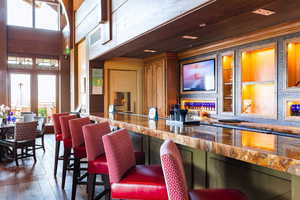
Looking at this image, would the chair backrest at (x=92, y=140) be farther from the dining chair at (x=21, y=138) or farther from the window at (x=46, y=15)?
the window at (x=46, y=15)

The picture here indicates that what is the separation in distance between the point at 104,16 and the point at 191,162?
12.6 feet

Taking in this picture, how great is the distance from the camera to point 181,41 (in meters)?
5.11

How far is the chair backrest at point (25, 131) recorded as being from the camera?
4828 millimetres

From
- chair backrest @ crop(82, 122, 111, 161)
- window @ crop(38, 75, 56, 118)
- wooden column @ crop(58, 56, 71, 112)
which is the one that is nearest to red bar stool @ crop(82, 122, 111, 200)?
chair backrest @ crop(82, 122, 111, 161)

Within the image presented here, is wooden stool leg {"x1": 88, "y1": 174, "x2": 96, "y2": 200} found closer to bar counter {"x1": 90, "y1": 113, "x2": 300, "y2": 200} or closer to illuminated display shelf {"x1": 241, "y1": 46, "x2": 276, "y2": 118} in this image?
bar counter {"x1": 90, "y1": 113, "x2": 300, "y2": 200}

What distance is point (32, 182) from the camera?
3764 millimetres

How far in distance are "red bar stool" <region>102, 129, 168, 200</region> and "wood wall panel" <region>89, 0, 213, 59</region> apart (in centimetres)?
180

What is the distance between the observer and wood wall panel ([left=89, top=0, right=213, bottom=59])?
9.84ft

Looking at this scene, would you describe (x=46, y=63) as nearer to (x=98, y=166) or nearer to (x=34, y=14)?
(x=34, y=14)

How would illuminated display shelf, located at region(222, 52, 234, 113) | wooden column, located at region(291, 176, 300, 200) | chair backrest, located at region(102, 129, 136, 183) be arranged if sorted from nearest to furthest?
wooden column, located at region(291, 176, 300, 200) → chair backrest, located at region(102, 129, 136, 183) → illuminated display shelf, located at region(222, 52, 234, 113)

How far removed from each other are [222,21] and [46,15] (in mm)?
7383

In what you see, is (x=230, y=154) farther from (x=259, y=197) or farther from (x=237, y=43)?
(x=237, y=43)

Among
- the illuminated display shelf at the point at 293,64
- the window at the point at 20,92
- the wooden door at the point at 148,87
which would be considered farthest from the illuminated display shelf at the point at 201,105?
the window at the point at 20,92

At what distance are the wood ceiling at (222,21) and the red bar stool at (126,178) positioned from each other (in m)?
1.76
